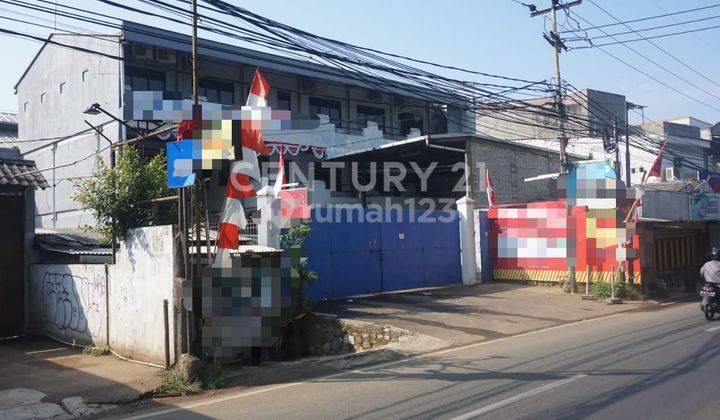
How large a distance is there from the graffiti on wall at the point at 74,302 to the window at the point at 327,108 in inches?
793

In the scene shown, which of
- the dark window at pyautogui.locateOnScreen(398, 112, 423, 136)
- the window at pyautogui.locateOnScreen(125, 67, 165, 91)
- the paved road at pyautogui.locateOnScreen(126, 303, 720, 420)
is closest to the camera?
the paved road at pyautogui.locateOnScreen(126, 303, 720, 420)

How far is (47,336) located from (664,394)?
12607 mm

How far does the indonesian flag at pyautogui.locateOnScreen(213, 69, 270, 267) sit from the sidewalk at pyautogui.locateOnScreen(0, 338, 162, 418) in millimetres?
2177

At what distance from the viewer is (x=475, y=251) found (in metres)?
20.6

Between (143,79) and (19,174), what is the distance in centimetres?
1290

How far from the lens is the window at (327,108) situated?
32594mm

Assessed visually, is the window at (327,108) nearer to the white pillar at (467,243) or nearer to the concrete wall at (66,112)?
the concrete wall at (66,112)

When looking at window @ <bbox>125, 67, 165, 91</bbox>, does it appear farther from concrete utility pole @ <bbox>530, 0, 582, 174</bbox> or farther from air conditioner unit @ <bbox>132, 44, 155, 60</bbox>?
concrete utility pole @ <bbox>530, 0, 582, 174</bbox>

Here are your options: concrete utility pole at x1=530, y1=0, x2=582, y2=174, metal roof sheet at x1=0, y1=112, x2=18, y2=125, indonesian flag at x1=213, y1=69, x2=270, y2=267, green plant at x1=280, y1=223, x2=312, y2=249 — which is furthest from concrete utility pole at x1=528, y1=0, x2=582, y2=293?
metal roof sheet at x1=0, y1=112, x2=18, y2=125

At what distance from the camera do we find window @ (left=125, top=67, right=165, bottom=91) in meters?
25.5

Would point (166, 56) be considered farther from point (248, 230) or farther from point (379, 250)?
point (379, 250)

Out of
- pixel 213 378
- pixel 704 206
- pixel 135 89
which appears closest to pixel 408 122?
pixel 135 89

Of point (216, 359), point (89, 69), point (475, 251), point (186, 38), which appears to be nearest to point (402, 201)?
point (475, 251)

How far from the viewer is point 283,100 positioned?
31312 mm
